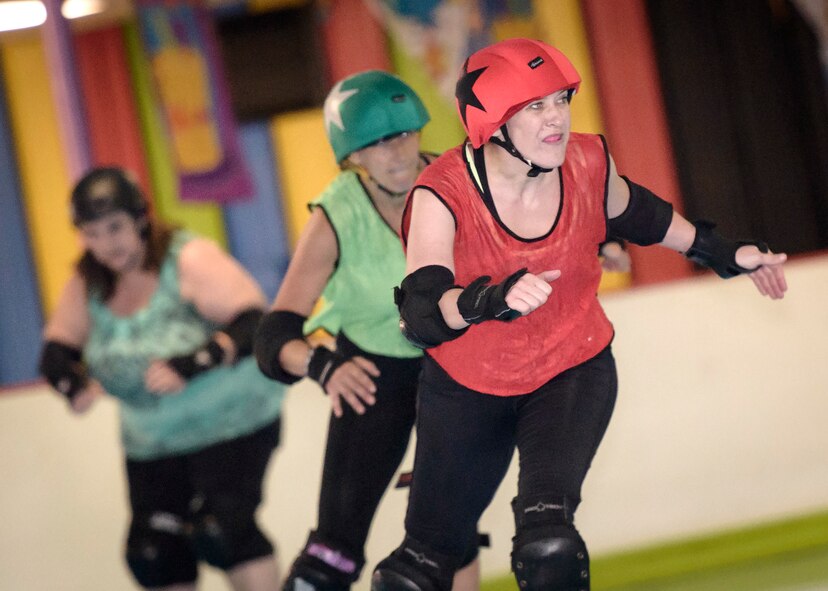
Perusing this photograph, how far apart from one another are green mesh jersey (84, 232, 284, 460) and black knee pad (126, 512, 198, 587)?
0.17 metres

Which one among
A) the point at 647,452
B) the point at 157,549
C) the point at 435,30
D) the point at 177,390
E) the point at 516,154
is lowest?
the point at 647,452

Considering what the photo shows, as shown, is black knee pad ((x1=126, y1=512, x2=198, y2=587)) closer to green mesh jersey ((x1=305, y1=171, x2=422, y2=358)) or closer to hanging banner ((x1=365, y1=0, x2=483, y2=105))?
green mesh jersey ((x1=305, y1=171, x2=422, y2=358))

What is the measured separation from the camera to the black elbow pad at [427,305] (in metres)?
1.97

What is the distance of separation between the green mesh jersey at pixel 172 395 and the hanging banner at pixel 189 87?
11.3 ft

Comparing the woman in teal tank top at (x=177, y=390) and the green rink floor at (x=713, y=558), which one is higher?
the woman in teal tank top at (x=177, y=390)

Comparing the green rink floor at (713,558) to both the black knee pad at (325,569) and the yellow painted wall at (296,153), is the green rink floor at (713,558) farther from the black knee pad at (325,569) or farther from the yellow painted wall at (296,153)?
the yellow painted wall at (296,153)

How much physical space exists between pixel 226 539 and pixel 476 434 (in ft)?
3.68

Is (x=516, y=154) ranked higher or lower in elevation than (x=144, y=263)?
higher

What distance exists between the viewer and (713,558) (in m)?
3.71

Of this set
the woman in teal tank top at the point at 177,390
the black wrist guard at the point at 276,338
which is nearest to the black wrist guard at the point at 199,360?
the woman in teal tank top at the point at 177,390

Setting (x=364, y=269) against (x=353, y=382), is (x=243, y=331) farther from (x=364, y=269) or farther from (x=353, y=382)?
(x=353, y=382)

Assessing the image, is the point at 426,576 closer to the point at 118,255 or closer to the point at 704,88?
the point at 118,255

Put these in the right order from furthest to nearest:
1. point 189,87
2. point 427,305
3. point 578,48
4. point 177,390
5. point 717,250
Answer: point 578,48, point 189,87, point 177,390, point 717,250, point 427,305

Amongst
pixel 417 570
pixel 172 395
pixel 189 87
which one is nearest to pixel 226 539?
pixel 172 395
